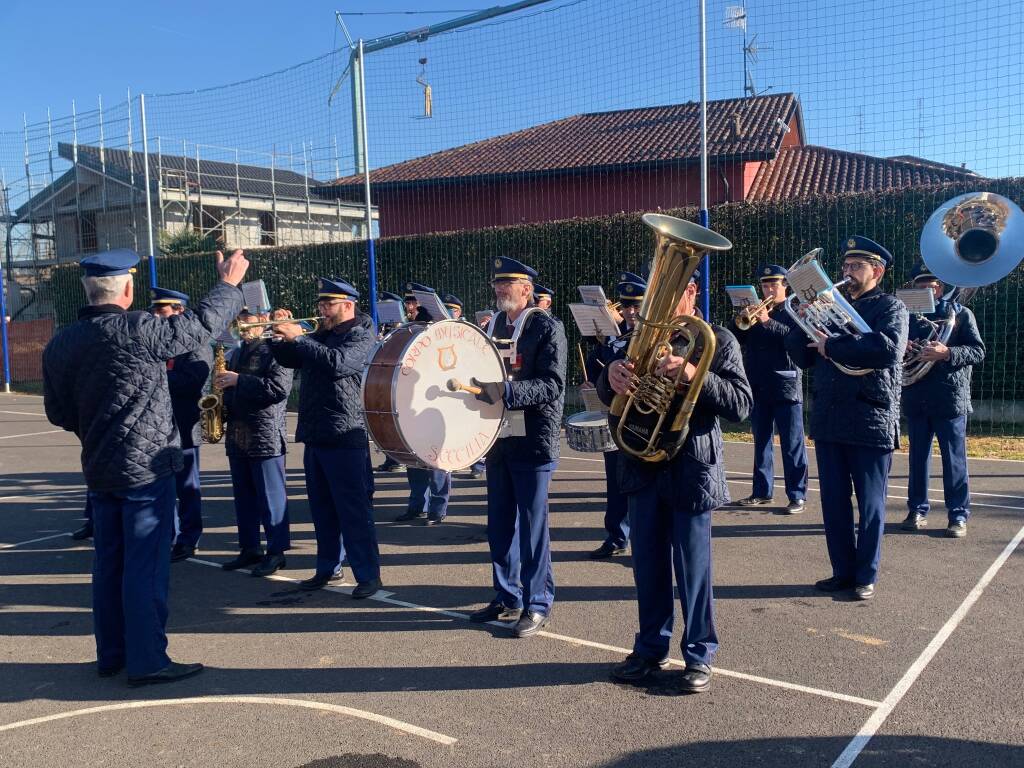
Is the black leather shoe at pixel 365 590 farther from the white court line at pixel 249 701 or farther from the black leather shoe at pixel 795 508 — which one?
the black leather shoe at pixel 795 508

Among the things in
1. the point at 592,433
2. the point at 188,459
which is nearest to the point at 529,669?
the point at 592,433

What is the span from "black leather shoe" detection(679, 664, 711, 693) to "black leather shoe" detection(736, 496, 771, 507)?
148 inches

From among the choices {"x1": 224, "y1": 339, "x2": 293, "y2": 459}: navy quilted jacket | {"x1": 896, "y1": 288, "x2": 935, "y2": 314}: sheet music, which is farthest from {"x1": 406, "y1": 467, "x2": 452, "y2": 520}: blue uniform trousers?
{"x1": 896, "y1": 288, "x2": 935, "y2": 314}: sheet music

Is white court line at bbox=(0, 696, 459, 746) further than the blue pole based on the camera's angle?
No

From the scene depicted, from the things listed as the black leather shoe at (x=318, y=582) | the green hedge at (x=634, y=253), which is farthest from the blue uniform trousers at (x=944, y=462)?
the green hedge at (x=634, y=253)

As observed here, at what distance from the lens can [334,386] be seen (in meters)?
5.41

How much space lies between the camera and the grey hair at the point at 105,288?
4.17m

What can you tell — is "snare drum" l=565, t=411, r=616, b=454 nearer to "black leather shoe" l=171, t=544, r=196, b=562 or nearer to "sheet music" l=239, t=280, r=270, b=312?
"sheet music" l=239, t=280, r=270, b=312

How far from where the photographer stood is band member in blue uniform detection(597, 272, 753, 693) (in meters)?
3.92

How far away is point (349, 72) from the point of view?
44.1 feet

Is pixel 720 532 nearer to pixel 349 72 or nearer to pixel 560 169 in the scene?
pixel 349 72

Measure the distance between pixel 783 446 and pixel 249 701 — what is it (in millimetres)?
5009

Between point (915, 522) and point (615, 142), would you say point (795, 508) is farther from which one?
point (615, 142)

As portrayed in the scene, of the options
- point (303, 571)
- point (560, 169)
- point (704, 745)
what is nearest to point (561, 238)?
point (560, 169)
